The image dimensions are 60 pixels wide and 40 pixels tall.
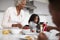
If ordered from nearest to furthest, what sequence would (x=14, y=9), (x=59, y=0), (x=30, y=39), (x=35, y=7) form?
(x=59, y=0) < (x=30, y=39) < (x=14, y=9) < (x=35, y=7)

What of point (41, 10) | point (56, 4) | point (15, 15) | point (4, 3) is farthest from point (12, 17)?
point (56, 4)

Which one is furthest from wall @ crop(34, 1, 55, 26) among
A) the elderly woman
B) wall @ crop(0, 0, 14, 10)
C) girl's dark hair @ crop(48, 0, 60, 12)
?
girl's dark hair @ crop(48, 0, 60, 12)

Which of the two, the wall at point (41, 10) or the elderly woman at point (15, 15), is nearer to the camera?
the elderly woman at point (15, 15)

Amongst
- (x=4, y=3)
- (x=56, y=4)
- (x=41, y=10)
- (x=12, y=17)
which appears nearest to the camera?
(x=56, y=4)

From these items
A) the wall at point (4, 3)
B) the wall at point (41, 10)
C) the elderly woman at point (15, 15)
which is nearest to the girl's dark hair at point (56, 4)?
the elderly woman at point (15, 15)

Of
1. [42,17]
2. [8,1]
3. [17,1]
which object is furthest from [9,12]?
[42,17]

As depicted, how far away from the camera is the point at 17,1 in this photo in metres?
1.57

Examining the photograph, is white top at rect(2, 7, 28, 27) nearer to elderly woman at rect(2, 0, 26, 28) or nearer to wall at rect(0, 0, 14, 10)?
elderly woman at rect(2, 0, 26, 28)

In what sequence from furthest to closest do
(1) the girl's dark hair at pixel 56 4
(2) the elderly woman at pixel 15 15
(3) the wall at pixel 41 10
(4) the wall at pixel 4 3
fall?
(3) the wall at pixel 41 10
(4) the wall at pixel 4 3
(2) the elderly woman at pixel 15 15
(1) the girl's dark hair at pixel 56 4

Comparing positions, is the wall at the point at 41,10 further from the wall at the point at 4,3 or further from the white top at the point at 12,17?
the white top at the point at 12,17

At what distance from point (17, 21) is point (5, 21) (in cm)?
13

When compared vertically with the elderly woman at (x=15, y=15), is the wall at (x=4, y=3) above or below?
above

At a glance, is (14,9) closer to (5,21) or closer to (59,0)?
(5,21)

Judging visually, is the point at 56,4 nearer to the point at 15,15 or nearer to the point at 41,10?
the point at 15,15
